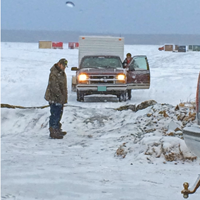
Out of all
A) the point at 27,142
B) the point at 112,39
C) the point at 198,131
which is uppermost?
the point at 112,39

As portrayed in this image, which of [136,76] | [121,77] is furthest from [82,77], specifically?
[136,76]

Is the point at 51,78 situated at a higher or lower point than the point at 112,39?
lower

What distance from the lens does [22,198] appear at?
176 inches

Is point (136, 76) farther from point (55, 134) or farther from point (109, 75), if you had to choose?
point (55, 134)

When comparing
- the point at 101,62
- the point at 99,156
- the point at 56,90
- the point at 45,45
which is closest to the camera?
the point at 99,156

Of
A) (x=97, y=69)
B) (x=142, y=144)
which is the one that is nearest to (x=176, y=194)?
(x=142, y=144)

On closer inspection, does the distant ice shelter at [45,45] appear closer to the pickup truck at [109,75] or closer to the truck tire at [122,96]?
the pickup truck at [109,75]

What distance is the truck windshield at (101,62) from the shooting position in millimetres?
15672

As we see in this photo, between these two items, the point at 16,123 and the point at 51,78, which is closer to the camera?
the point at 51,78

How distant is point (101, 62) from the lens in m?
15.8

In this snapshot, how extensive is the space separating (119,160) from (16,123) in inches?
184

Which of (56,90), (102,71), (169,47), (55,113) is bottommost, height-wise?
(55,113)

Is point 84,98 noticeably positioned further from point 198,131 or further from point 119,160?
point 198,131

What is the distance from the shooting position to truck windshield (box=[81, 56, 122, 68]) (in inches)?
617
